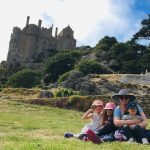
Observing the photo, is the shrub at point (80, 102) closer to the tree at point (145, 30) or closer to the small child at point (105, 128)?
the small child at point (105, 128)

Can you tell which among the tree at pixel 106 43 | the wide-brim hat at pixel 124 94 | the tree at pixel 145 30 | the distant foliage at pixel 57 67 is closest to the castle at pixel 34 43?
A: the tree at pixel 106 43

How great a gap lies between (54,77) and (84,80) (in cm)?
2984

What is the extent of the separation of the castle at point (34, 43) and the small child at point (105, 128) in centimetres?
9843

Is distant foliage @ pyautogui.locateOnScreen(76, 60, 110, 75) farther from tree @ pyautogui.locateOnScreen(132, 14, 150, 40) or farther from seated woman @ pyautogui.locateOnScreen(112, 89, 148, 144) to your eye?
seated woman @ pyautogui.locateOnScreen(112, 89, 148, 144)

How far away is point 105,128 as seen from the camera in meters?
11.1

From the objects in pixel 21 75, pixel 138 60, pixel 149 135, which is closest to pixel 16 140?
pixel 149 135

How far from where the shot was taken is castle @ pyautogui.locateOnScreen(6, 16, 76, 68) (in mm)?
112500

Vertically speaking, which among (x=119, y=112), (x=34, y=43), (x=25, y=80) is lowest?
(x=119, y=112)

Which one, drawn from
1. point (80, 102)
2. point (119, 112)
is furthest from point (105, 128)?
point (80, 102)

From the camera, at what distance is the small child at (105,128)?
10.3 meters

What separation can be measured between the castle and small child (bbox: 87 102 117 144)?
98.4 metres

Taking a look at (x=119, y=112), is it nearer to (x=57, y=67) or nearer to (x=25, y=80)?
(x=57, y=67)

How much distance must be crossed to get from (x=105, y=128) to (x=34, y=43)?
10702cm

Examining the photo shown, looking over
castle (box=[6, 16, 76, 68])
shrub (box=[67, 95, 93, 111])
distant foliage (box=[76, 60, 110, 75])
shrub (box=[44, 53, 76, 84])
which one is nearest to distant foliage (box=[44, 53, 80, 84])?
shrub (box=[44, 53, 76, 84])
